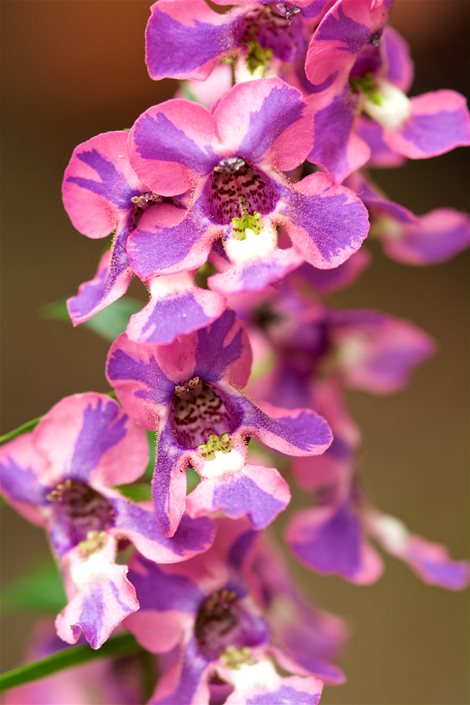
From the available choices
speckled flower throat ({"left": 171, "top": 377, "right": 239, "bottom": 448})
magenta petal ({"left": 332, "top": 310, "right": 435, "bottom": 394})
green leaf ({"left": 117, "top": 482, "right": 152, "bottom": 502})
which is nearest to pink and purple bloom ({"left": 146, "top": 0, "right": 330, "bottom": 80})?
speckled flower throat ({"left": 171, "top": 377, "right": 239, "bottom": 448})

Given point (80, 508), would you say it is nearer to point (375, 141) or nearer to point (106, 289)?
point (106, 289)

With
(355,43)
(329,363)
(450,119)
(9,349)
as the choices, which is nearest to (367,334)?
(329,363)

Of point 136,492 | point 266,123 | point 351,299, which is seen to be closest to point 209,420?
point 136,492

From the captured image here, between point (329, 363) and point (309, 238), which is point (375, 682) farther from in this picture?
point (309, 238)

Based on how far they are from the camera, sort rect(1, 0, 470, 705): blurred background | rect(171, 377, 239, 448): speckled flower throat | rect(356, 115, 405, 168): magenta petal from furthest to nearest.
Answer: rect(1, 0, 470, 705): blurred background
rect(356, 115, 405, 168): magenta petal
rect(171, 377, 239, 448): speckled flower throat

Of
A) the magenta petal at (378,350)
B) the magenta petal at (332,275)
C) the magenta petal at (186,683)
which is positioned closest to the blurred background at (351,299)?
the magenta petal at (378,350)

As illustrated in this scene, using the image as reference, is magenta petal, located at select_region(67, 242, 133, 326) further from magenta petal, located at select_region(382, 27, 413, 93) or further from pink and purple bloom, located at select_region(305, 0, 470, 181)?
magenta petal, located at select_region(382, 27, 413, 93)
